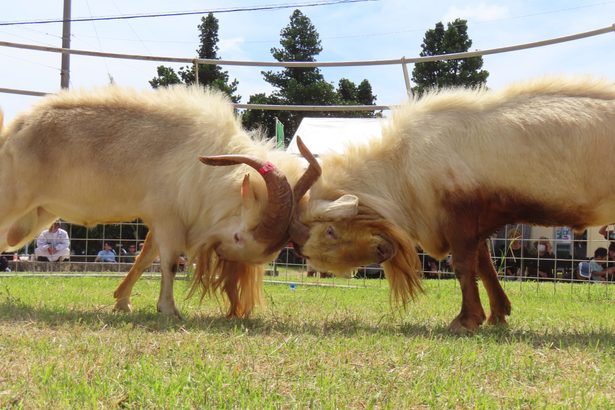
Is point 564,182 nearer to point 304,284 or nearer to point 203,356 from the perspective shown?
point 203,356

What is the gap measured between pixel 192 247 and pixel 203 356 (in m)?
2.88

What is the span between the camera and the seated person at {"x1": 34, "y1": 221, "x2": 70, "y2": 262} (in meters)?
14.4

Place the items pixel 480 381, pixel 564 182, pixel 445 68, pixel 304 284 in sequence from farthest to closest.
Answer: pixel 445 68, pixel 304 284, pixel 564 182, pixel 480 381

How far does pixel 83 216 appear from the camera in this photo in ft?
24.2

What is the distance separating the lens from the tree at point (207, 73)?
35750mm

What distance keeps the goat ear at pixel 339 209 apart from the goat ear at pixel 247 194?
1.83 feet

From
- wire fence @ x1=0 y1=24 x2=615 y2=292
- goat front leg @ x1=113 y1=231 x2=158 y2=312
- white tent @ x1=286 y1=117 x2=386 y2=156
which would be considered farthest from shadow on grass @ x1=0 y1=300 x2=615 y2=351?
white tent @ x1=286 y1=117 x2=386 y2=156

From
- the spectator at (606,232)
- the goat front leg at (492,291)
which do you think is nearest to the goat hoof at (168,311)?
the goat front leg at (492,291)

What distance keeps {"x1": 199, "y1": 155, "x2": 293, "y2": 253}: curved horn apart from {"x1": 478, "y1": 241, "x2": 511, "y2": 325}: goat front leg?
1835 millimetres

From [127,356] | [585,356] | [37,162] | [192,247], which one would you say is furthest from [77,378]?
[37,162]

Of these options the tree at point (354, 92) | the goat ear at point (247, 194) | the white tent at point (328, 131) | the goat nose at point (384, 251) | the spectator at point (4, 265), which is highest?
the tree at point (354, 92)

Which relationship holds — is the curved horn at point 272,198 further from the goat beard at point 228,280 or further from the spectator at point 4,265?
the spectator at point 4,265

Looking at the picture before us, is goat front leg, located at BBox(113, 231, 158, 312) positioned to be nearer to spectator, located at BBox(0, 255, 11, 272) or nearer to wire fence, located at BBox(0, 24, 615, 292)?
wire fence, located at BBox(0, 24, 615, 292)

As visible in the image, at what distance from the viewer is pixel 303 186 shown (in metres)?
6.62
